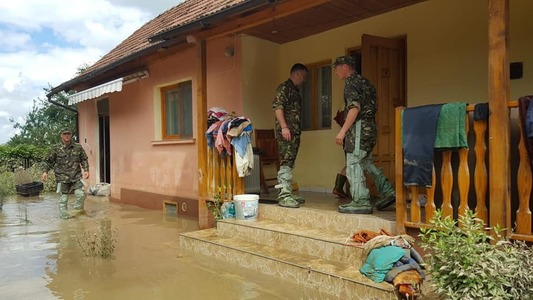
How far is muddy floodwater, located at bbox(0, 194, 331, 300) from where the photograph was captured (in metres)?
3.92

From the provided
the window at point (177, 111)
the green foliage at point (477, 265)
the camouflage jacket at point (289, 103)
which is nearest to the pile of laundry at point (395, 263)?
the green foliage at point (477, 265)

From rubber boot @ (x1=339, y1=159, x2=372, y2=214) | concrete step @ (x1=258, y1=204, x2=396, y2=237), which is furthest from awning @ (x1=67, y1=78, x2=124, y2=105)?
rubber boot @ (x1=339, y1=159, x2=372, y2=214)

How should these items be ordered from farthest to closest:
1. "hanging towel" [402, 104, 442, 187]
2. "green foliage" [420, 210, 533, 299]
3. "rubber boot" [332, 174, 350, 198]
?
1. "rubber boot" [332, 174, 350, 198]
2. "hanging towel" [402, 104, 442, 187]
3. "green foliage" [420, 210, 533, 299]

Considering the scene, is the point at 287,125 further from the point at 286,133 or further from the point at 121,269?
the point at 121,269

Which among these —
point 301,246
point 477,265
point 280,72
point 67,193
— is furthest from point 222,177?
point 67,193

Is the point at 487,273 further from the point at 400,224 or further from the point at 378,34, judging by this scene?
the point at 378,34

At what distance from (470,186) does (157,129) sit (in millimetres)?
7162

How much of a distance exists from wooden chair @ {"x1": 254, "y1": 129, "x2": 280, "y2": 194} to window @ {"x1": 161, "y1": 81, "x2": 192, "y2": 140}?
1954 millimetres

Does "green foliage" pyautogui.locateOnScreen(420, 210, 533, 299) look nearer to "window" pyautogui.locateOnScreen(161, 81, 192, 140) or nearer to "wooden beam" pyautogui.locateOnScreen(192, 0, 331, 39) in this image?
"wooden beam" pyautogui.locateOnScreen(192, 0, 331, 39)

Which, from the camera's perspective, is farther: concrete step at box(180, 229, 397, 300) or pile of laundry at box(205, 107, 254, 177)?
pile of laundry at box(205, 107, 254, 177)

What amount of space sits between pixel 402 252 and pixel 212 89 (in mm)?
5238

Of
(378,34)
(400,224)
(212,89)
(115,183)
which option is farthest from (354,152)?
(115,183)

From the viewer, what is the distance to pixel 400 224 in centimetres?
387

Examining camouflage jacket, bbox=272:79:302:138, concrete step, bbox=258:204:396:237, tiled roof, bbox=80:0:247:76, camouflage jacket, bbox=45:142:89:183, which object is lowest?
concrete step, bbox=258:204:396:237
